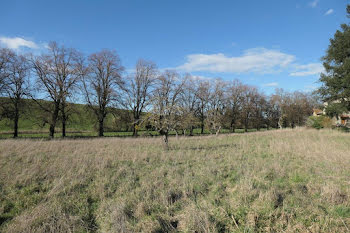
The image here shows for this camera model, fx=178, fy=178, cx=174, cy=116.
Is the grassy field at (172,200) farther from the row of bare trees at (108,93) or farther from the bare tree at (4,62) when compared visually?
the bare tree at (4,62)

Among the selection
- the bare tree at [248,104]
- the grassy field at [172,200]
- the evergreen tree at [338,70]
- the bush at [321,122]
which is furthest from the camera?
the bare tree at [248,104]

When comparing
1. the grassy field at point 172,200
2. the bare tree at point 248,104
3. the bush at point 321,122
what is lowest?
the grassy field at point 172,200

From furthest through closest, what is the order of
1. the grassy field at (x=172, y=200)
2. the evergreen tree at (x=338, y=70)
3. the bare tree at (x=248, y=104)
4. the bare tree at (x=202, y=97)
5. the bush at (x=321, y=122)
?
the bare tree at (x=248, y=104)
the bare tree at (x=202, y=97)
the bush at (x=321, y=122)
the evergreen tree at (x=338, y=70)
the grassy field at (x=172, y=200)

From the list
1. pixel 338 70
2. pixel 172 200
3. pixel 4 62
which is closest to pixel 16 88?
pixel 4 62

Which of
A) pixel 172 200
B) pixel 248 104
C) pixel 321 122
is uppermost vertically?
pixel 248 104

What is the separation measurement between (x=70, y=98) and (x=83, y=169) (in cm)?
2185

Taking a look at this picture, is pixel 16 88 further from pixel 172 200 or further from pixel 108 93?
pixel 172 200

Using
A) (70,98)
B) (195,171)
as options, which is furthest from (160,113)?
(70,98)

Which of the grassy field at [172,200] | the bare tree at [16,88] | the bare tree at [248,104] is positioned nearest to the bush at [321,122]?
the bare tree at [248,104]

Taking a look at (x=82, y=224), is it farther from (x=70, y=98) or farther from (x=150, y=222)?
(x=70, y=98)

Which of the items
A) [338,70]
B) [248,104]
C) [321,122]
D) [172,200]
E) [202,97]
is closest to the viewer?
[172,200]

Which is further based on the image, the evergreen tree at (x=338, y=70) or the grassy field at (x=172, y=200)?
the evergreen tree at (x=338, y=70)

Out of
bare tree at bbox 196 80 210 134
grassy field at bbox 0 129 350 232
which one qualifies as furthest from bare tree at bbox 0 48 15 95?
bare tree at bbox 196 80 210 134

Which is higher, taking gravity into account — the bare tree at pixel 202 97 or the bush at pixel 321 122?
the bare tree at pixel 202 97
